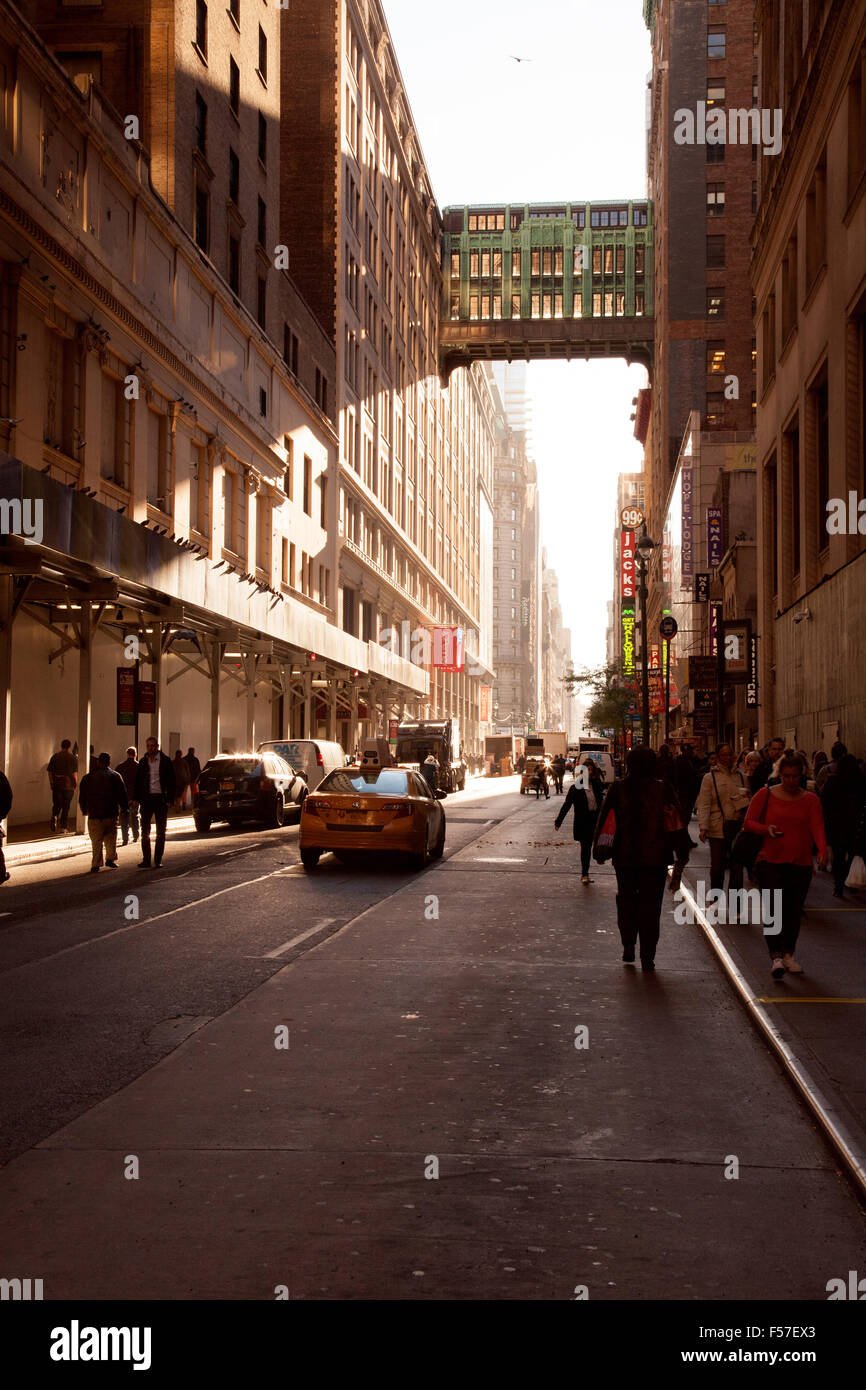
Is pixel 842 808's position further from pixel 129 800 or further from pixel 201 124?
pixel 201 124

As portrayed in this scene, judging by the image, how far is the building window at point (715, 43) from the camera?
77500mm

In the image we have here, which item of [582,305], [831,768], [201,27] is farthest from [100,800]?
[582,305]

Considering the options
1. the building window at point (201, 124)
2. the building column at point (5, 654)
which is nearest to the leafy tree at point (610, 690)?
the building window at point (201, 124)

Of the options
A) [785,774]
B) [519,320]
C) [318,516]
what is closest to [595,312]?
[519,320]

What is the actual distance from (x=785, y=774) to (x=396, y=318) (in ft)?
227

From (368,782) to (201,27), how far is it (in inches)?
1083

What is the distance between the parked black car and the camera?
89.9 ft

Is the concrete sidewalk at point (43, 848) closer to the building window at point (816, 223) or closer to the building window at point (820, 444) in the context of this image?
the building window at point (820, 444)

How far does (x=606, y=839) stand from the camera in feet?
35.9

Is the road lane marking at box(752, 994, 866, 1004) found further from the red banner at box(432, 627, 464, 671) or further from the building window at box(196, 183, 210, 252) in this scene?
the red banner at box(432, 627, 464, 671)

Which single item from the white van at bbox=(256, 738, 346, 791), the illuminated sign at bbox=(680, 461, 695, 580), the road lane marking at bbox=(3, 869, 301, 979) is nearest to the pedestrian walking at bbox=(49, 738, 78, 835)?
the white van at bbox=(256, 738, 346, 791)

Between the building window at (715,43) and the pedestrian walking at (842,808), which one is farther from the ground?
the building window at (715,43)

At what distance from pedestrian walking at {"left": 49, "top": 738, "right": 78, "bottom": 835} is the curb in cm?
1697

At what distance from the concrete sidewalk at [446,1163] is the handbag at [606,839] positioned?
4.20 ft
